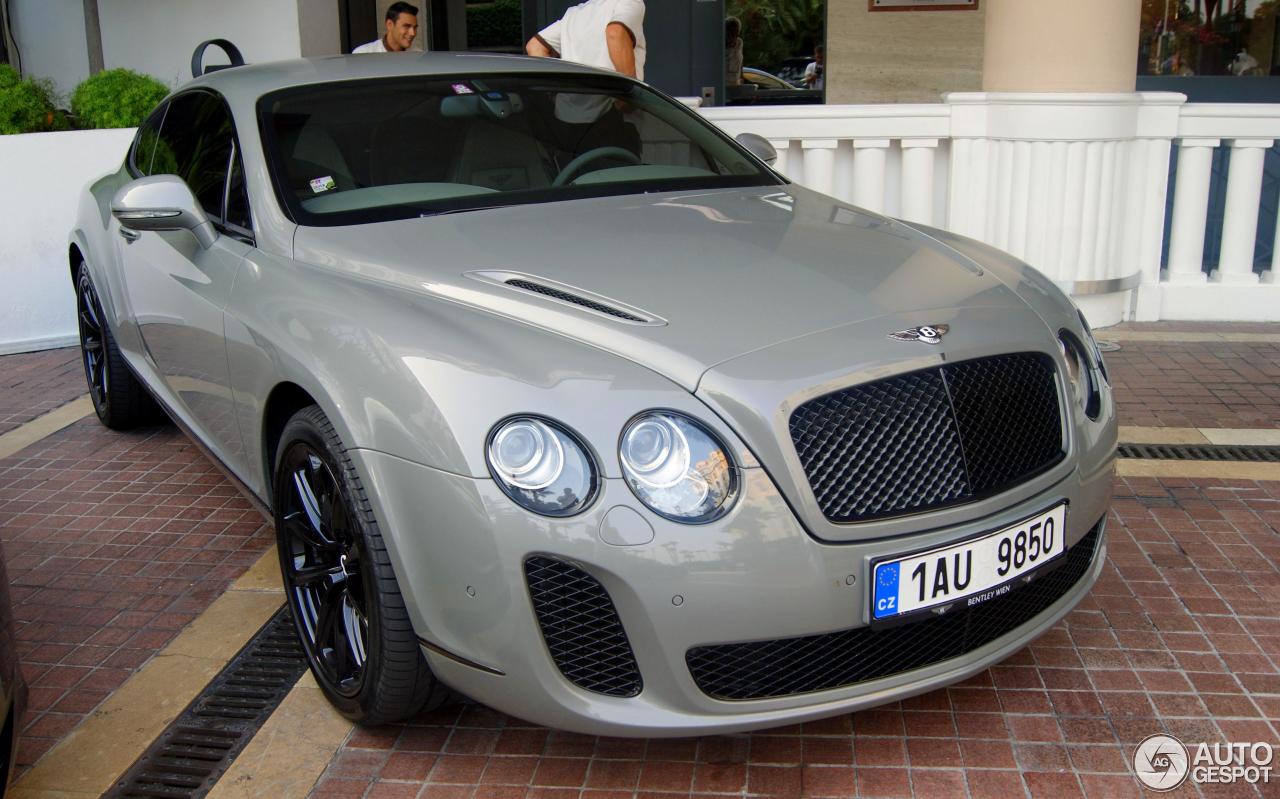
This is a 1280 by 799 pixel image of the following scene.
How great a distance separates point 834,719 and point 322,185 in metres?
1.95

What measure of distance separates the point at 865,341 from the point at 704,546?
22.5 inches

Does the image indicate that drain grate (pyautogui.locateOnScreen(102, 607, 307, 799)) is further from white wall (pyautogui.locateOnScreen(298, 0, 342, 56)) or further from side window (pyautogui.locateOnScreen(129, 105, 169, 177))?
white wall (pyautogui.locateOnScreen(298, 0, 342, 56))

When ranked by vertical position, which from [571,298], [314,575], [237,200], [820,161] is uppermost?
[237,200]

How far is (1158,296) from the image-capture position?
676 centimetres

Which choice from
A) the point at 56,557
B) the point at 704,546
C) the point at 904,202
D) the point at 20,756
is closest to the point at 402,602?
the point at 704,546

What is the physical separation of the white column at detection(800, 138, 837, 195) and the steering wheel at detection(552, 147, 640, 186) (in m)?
2.96

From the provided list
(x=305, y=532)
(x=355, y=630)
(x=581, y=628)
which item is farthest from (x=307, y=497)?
(x=581, y=628)

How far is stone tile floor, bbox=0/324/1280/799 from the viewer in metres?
2.69

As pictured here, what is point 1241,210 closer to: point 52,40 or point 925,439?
point 925,439

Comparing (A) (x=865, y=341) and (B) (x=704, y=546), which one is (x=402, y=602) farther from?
(A) (x=865, y=341)

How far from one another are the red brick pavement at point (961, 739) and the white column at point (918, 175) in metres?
3.70

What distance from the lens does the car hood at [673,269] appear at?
8.56ft

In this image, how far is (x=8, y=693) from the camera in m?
2.34

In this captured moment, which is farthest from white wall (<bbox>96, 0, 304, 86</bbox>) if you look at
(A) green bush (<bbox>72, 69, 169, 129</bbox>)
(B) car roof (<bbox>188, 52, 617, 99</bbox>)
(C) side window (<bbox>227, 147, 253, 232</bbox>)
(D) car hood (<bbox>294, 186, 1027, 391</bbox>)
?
(D) car hood (<bbox>294, 186, 1027, 391</bbox>)
